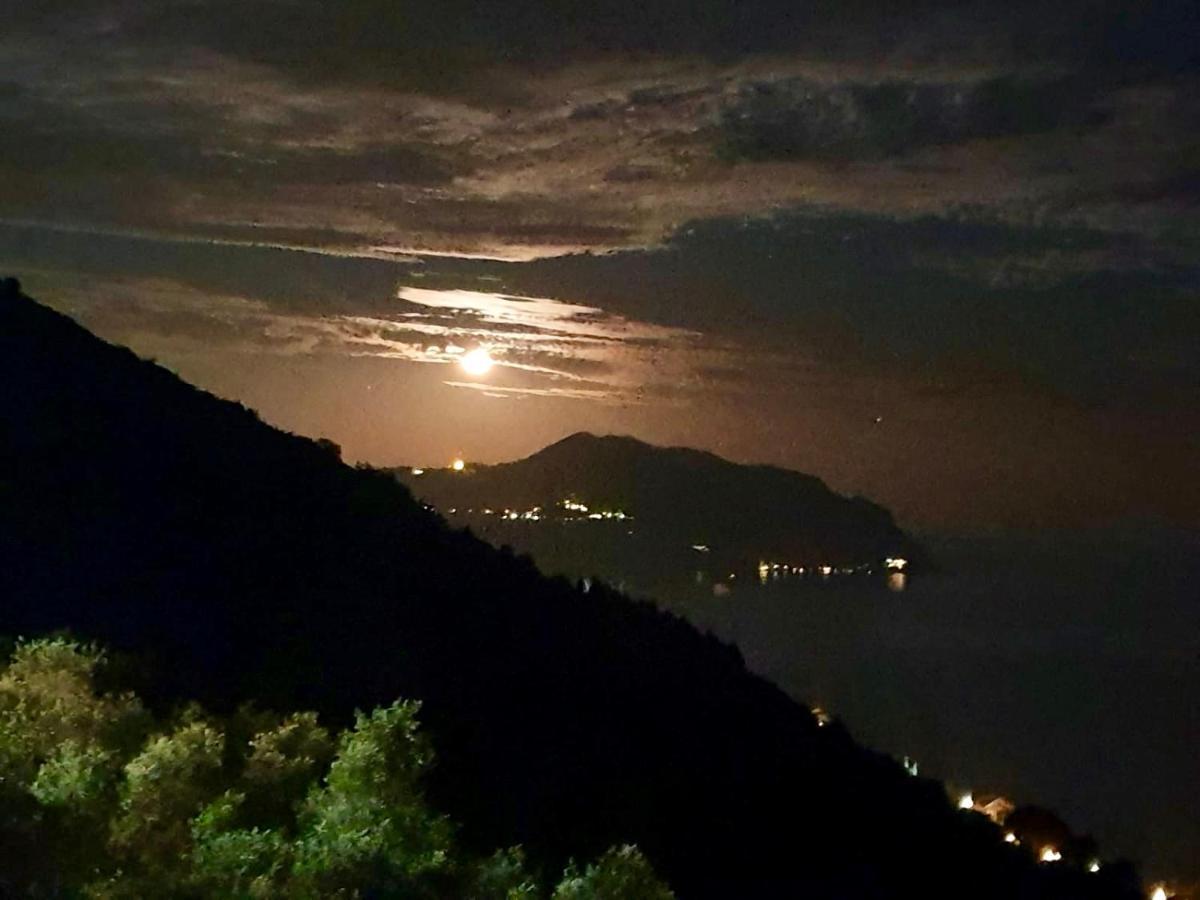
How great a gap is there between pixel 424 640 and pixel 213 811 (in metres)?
11.6

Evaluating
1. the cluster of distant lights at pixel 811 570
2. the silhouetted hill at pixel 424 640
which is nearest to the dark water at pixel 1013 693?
the cluster of distant lights at pixel 811 570

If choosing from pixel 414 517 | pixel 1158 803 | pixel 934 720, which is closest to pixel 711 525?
pixel 934 720

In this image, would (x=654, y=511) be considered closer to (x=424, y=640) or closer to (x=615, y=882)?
(x=424, y=640)

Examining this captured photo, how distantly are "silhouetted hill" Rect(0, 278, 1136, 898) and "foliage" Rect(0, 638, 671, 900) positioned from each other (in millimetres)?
2151

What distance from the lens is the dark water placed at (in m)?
67.0

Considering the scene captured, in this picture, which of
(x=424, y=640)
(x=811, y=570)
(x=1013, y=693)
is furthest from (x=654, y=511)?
(x=424, y=640)

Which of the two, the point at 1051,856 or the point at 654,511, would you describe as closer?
the point at 1051,856

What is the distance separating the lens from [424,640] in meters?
21.0

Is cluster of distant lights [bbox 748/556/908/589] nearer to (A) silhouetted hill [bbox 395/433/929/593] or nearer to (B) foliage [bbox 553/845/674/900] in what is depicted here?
(A) silhouetted hill [bbox 395/433/929/593]

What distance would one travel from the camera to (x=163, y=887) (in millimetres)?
8359

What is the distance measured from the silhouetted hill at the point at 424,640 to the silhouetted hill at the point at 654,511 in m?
46.4

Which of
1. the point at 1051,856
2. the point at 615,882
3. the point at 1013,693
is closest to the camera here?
the point at 615,882

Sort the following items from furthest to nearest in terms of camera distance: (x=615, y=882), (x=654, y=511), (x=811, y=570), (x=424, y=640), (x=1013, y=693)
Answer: (x=811, y=570) → (x=654, y=511) → (x=1013, y=693) → (x=424, y=640) → (x=615, y=882)

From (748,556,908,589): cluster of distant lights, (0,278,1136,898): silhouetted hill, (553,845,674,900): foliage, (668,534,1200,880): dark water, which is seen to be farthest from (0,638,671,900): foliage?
(748,556,908,589): cluster of distant lights
